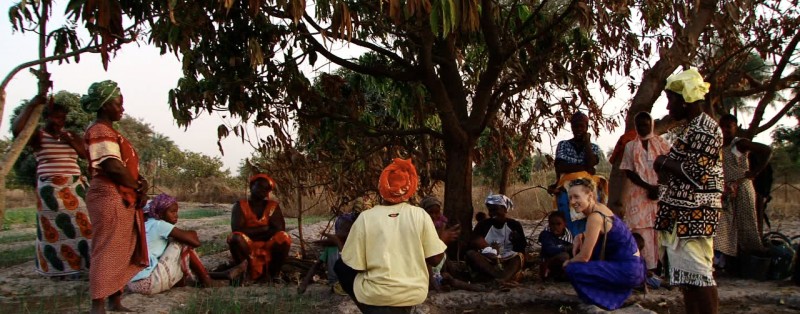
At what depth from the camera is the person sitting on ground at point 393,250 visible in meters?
3.25

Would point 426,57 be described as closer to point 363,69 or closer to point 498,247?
point 363,69

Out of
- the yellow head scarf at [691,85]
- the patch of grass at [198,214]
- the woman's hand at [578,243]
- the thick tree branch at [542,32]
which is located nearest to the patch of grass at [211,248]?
the thick tree branch at [542,32]

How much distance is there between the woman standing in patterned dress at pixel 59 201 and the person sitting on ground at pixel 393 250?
3497mm

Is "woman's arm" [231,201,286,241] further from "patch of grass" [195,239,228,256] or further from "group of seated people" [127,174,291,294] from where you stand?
"patch of grass" [195,239,228,256]

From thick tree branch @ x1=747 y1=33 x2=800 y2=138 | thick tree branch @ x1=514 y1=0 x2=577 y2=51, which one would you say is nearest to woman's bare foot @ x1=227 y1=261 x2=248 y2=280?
thick tree branch @ x1=514 y1=0 x2=577 y2=51

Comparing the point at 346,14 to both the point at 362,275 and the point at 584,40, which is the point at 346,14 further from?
the point at 584,40

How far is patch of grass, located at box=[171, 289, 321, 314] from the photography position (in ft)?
14.7

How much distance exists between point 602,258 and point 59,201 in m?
4.63

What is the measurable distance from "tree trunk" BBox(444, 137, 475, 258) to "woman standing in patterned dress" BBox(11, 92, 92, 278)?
3452 millimetres

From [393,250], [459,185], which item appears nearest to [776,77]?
[459,185]

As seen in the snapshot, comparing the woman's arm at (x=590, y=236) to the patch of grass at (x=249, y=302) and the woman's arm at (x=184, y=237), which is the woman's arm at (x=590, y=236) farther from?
the woman's arm at (x=184, y=237)

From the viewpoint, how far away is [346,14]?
12.3ft

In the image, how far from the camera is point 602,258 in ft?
15.1

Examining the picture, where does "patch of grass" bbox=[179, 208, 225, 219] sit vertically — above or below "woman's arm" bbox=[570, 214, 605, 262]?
above
